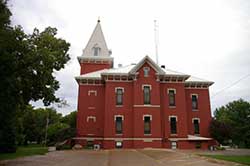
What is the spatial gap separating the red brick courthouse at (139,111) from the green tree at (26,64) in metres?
13.4

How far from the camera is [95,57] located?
41531 millimetres

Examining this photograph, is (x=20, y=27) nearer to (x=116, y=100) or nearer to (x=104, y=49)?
(x=116, y=100)

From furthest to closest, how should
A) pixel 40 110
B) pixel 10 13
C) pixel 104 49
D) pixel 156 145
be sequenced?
1. pixel 40 110
2. pixel 104 49
3. pixel 156 145
4. pixel 10 13

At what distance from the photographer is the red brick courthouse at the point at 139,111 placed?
31359 millimetres

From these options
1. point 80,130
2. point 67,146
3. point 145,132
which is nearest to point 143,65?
point 145,132

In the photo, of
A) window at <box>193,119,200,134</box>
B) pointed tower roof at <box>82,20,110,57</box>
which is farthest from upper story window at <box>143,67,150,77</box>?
pointed tower roof at <box>82,20,110,57</box>

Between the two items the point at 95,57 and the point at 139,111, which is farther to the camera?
the point at 95,57

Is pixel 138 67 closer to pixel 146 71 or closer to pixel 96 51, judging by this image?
pixel 146 71

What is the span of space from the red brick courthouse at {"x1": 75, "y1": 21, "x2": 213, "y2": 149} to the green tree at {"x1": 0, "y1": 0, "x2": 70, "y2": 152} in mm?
13429

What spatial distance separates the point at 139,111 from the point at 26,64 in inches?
685

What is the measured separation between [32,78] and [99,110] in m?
17.1

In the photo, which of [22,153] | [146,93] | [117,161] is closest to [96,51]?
[146,93]

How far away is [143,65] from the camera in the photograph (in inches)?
1289

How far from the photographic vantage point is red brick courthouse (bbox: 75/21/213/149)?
103 feet
